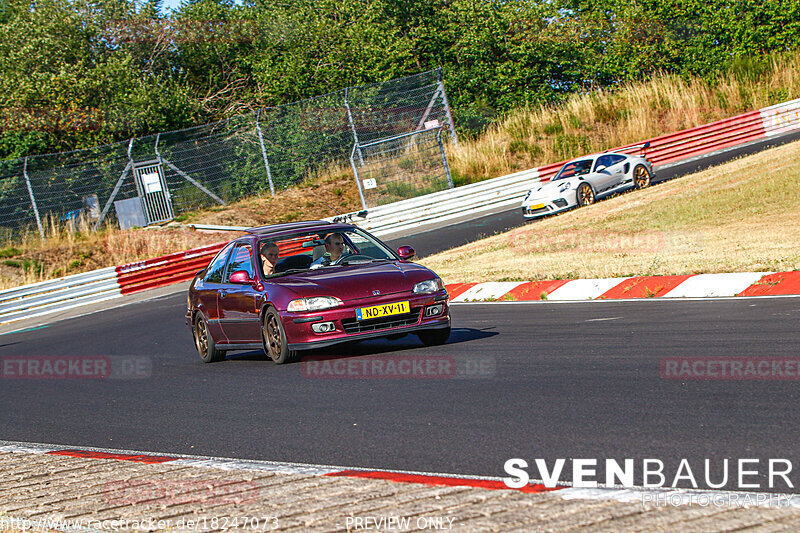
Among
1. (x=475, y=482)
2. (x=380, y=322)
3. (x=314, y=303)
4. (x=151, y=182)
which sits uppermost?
(x=151, y=182)

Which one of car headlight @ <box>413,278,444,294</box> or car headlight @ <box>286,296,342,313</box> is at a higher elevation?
car headlight @ <box>286,296,342,313</box>

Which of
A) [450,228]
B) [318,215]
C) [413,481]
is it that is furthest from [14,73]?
[413,481]

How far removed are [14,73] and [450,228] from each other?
20936 millimetres

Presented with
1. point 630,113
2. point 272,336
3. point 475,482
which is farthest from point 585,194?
point 475,482

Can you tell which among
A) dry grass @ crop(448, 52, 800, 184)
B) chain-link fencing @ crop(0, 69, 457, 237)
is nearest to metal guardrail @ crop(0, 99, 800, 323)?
chain-link fencing @ crop(0, 69, 457, 237)

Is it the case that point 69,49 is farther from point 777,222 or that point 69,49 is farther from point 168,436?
point 168,436

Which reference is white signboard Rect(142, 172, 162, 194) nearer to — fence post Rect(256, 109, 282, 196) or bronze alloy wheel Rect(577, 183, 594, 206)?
fence post Rect(256, 109, 282, 196)

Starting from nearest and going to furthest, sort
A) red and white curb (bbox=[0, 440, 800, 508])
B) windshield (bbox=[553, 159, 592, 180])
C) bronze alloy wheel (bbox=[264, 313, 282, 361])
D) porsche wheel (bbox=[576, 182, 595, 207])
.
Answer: red and white curb (bbox=[0, 440, 800, 508]) → bronze alloy wheel (bbox=[264, 313, 282, 361]) → porsche wheel (bbox=[576, 182, 595, 207]) → windshield (bbox=[553, 159, 592, 180])

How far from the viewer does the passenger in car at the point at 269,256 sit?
33.5 feet

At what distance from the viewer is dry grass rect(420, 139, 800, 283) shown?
13477 mm

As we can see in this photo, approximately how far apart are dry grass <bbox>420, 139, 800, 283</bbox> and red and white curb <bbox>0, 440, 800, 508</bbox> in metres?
7.94

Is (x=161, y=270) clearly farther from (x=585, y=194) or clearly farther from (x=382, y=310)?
(x=382, y=310)

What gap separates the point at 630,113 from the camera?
3744 centimetres

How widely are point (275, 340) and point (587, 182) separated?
16383mm
